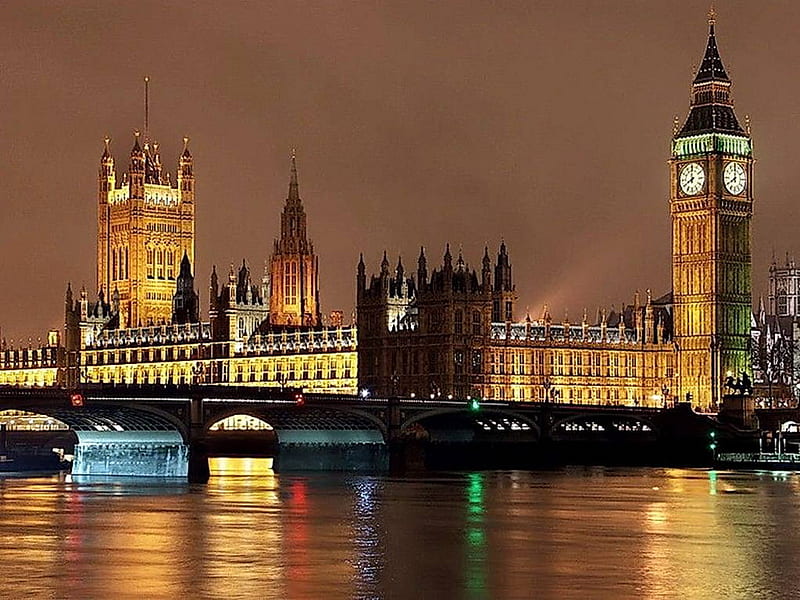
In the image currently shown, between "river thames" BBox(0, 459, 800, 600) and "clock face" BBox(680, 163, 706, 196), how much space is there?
73.3 metres

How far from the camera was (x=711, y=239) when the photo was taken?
7603 inches

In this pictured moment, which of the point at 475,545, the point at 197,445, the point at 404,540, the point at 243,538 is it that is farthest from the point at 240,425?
the point at 475,545

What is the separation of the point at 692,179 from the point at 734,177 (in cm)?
378

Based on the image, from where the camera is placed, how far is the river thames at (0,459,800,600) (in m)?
63.4

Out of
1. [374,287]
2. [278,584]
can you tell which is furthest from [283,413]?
[278,584]

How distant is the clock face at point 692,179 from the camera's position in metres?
194

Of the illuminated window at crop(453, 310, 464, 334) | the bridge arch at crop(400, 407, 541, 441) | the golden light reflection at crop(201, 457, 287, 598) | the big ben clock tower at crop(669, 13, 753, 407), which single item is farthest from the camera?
the big ben clock tower at crop(669, 13, 753, 407)

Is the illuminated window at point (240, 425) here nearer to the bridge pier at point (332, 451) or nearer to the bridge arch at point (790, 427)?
the bridge pier at point (332, 451)

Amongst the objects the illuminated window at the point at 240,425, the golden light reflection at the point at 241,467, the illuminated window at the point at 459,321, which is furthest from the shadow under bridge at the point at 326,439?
the illuminated window at the point at 240,425

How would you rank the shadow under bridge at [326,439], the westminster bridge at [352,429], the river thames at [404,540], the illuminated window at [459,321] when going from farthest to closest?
1. the illuminated window at [459,321]
2. the shadow under bridge at [326,439]
3. the westminster bridge at [352,429]
4. the river thames at [404,540]

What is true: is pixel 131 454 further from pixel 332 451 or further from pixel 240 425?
pixel 240 425

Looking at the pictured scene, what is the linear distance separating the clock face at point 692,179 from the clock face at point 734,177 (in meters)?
2.08

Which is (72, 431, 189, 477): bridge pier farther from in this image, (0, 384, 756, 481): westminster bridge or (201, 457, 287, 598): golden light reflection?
(201, 457, 287, 598): golden light reflection

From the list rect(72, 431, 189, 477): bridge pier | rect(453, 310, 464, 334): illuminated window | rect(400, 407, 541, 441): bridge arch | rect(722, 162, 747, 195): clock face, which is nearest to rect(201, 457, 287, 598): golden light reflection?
rect(72, 431, 189, 477): bridge pier
